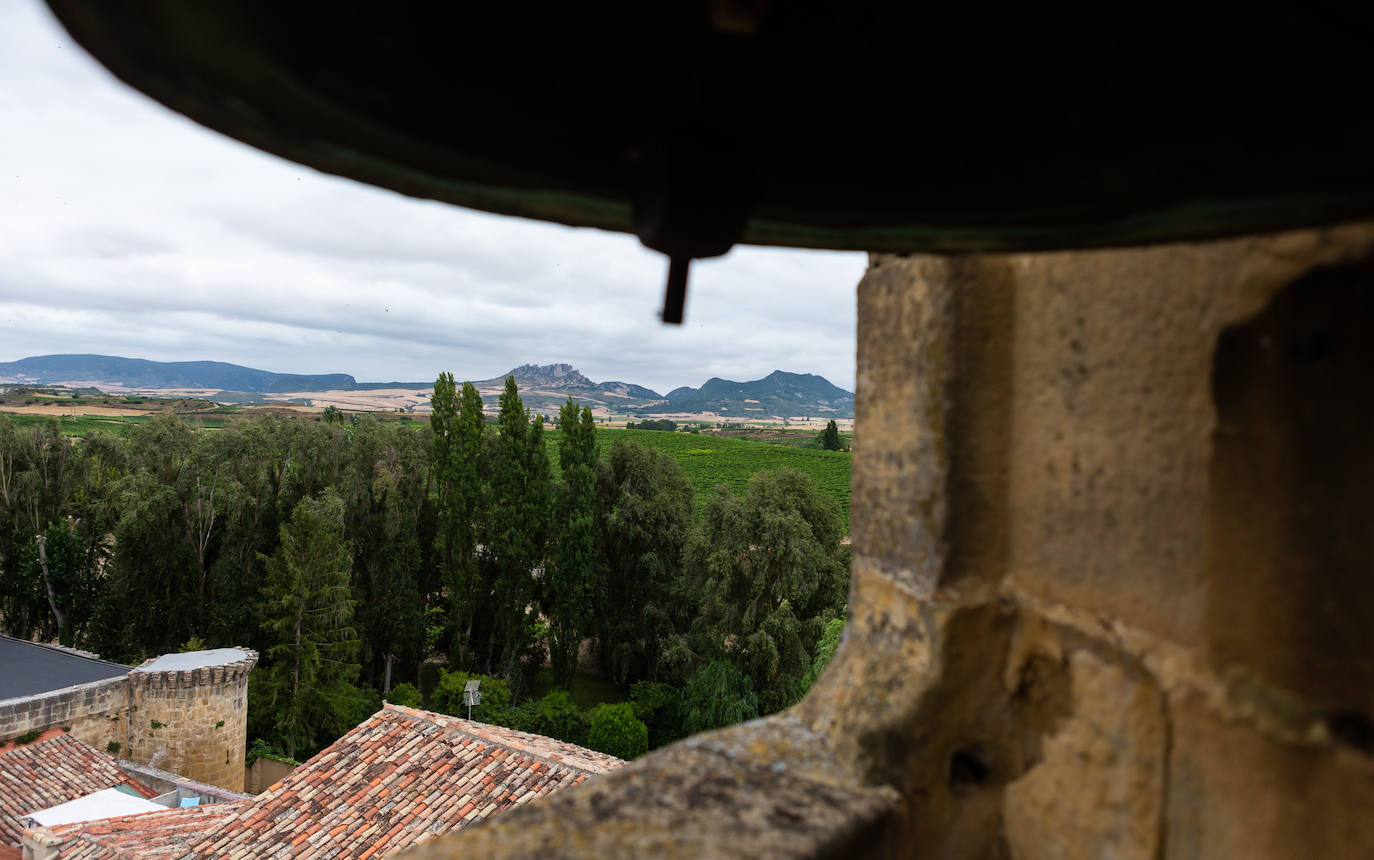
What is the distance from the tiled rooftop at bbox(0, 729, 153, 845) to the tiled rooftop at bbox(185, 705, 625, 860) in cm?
479

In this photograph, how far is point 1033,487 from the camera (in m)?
1.64

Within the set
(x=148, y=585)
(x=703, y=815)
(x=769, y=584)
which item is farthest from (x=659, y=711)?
(x=703, y=815)

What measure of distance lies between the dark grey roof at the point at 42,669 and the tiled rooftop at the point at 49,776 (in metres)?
2.07

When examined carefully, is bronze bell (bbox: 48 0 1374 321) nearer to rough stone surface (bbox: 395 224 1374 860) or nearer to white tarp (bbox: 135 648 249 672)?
rough stone surface (bbox: 395 224 1374 860)

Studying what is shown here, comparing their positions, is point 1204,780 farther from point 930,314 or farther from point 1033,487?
point 930,314

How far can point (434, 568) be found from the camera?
20109 mm

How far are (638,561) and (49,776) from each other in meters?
12.9

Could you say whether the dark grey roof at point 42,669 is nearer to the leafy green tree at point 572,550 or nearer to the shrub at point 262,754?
the shrub at point 262,754

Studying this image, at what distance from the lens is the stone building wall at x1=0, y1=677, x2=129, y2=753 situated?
12398 millimetres

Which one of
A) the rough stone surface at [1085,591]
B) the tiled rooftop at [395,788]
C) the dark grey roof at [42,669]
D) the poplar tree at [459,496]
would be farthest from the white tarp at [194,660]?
the rough stone surface at [1085,591]

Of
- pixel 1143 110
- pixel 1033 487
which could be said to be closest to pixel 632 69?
pixel 1143 110

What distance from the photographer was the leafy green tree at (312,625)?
1648 centimetres

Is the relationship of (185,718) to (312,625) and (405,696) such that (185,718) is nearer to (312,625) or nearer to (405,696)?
(312,625)

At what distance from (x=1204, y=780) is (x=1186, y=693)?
0.14 metres
